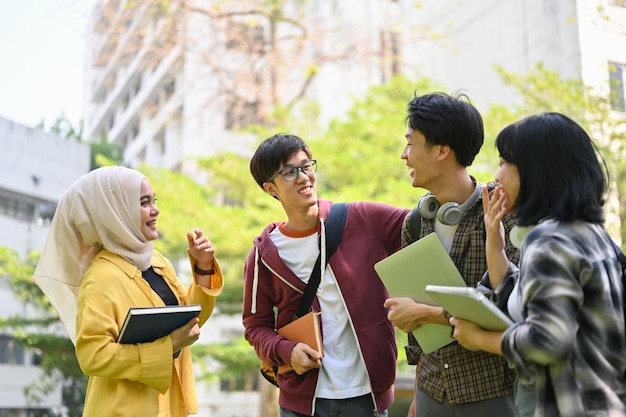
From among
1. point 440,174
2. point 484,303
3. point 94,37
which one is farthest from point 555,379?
point 94,37

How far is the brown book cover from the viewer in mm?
2285

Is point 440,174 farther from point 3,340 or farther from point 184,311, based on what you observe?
point 3,340

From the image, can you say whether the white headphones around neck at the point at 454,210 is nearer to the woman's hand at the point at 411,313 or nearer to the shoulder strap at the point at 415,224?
the shoulder strap at the point at 415,224

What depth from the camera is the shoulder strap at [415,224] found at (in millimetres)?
2227

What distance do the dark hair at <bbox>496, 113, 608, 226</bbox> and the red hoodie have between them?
0.86 metres

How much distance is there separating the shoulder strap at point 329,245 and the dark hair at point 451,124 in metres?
0.45

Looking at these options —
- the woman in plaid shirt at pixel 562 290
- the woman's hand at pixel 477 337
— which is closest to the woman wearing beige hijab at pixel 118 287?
the woman's hand at pixel 477 337

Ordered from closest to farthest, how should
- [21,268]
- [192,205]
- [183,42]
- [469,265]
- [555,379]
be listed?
[555,379]
[469,265]
[21,268]
[192,205]
[183,42]

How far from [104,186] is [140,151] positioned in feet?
50.2

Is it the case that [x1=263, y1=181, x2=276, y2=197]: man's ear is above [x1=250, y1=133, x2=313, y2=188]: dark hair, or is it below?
below

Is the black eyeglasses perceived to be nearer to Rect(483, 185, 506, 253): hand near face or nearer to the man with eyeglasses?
the man with eyeglasses

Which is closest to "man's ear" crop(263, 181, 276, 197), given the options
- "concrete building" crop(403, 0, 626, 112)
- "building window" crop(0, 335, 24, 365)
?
"concrete building" crop(403, 0, 626, 112)

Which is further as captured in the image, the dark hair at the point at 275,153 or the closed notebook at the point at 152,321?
the dark hair at the point at 275,153

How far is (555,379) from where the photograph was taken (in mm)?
1468
